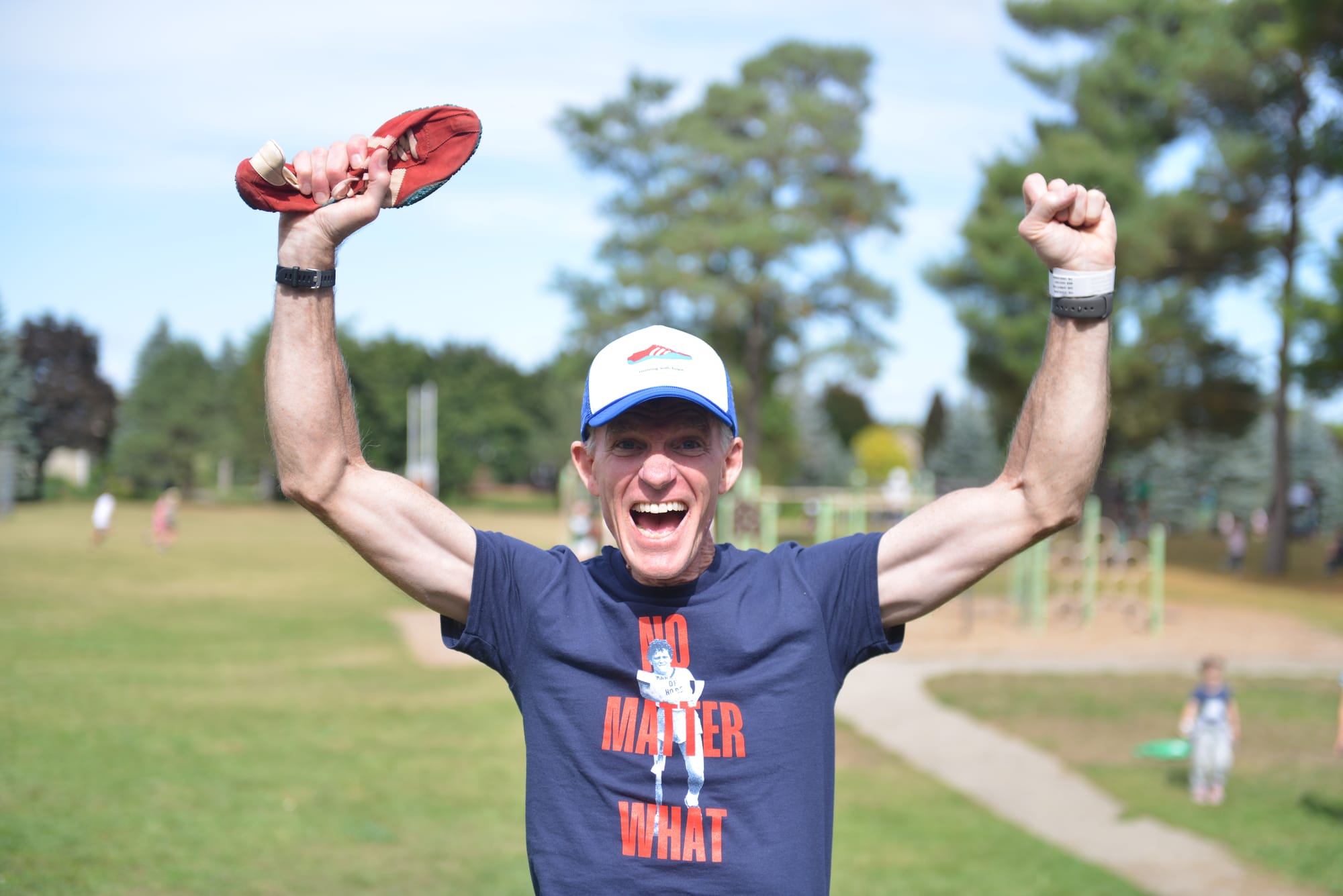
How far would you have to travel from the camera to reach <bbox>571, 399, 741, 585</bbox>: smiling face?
96.1 inches

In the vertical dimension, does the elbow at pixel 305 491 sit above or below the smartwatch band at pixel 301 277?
below

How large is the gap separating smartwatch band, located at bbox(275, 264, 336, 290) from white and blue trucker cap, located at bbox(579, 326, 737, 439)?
0.56 m

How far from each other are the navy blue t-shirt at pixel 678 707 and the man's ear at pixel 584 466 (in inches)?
8.1

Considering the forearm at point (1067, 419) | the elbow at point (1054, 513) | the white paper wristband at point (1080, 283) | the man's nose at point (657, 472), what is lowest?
the elbow at point (1054, 513)

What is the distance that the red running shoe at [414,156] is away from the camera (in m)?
2.43

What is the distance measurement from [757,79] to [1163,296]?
14923 mm

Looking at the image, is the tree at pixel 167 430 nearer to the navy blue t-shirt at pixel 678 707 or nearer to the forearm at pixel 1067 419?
the navy blue t-shirt at pixel 678 707

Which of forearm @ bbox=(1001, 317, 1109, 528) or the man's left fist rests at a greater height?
the man's left fist

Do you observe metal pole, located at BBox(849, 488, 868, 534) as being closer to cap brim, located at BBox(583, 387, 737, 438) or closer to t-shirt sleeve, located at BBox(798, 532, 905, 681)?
t-shirt sleeve, located at BBox(798, 532, 905, 681)

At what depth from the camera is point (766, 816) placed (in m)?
2.35

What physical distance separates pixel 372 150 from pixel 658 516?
3.06ft

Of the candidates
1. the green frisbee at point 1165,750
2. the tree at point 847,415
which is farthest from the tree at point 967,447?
the green frisbee at point 1165,750

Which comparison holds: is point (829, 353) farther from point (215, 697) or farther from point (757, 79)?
point (215, 697)

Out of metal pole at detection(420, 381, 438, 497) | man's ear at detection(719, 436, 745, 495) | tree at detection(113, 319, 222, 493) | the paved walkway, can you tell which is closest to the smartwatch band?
man's ear at detection(719, 436, 745, 495)
